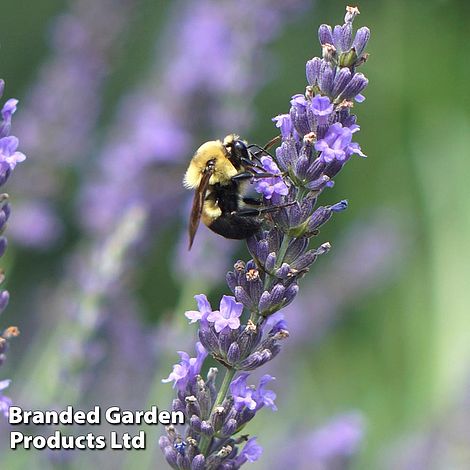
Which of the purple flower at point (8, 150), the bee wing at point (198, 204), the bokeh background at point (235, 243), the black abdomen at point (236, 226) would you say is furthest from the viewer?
the bokeh background at point (235, 243)

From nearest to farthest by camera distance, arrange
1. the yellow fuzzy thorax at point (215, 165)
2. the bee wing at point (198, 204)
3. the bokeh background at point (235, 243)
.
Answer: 1. the bee wing at point (198, 204)
2. the yellow fuzzy thorax at point (215, 165)
3. the bokeh background at point (235, 243)

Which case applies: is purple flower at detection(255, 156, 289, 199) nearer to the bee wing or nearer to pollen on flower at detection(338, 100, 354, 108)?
pollen on flower at detection(338, 100, 354, 108)

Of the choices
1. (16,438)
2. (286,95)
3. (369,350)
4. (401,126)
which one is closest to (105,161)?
(16,438)

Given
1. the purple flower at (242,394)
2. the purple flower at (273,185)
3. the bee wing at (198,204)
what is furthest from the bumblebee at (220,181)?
the purple flower at (242,394)

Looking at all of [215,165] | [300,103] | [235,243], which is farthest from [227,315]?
[235,243]

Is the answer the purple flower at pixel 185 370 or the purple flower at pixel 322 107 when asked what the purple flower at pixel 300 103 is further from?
the purple flower at pixel 185 370

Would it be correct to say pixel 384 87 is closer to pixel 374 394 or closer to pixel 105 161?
pixel 374 394
